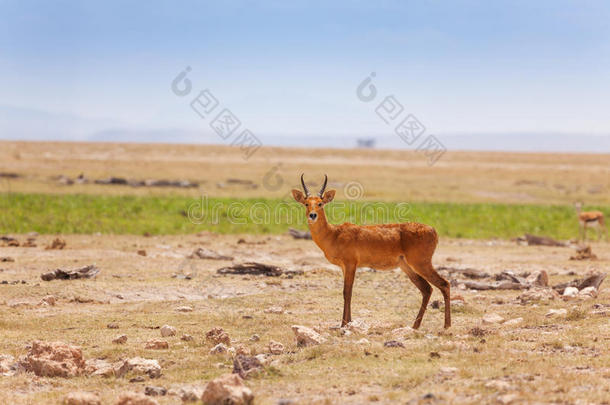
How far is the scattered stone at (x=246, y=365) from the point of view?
909cm

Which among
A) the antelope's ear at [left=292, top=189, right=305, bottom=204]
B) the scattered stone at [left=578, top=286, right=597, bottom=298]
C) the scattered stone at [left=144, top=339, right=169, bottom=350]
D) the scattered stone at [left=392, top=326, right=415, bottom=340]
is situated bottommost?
the scattered stone at [left=144, top=339, right=169, bottom=350]

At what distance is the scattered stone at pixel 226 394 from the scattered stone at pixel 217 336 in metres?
3.32

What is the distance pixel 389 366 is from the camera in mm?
9281

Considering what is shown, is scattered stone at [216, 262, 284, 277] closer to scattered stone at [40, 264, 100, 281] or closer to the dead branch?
scattered stone at [40, 264, 100, 281]

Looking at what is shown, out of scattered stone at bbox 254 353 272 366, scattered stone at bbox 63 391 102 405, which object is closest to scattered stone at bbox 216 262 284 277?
scattered stone at bbox 254 353 272 366

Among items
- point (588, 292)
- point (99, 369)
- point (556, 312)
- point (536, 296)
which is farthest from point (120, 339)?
point (588, 292)

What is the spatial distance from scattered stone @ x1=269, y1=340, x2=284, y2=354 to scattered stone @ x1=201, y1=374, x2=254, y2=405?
256cm

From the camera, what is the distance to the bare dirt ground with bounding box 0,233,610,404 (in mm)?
8492

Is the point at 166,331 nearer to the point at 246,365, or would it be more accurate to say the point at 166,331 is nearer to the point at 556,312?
the point at 246,365

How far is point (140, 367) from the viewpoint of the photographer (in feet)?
31.3

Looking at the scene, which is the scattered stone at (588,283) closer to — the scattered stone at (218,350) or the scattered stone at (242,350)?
the scattered stone at (242,350)

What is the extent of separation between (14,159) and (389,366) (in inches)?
3310

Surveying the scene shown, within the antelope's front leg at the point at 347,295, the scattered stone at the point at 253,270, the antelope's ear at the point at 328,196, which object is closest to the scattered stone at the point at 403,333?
the antelope's front leg at the point at 347,295

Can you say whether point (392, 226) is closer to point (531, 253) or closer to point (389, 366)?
point (389, 366)
